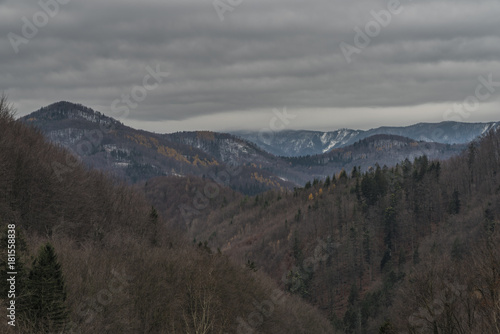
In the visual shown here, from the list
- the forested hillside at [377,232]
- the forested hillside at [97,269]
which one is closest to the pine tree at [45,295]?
the forested hillside at [97,269]

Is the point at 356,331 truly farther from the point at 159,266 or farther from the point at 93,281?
the point at 93,281

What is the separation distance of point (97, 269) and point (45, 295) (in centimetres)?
1087

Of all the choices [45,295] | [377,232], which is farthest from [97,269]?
[377,232]

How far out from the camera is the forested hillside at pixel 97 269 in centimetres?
2505

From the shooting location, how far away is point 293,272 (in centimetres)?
14212

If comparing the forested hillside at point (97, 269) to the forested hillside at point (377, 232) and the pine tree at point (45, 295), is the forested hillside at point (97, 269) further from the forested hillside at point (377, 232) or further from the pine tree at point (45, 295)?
the forested hillside at point (377, 232)

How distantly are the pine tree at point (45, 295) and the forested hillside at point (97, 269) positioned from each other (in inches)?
2.1

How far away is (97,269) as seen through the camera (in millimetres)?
35531

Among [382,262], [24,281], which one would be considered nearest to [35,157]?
Answer: [24,281]

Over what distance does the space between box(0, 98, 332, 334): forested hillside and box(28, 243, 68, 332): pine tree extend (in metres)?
0.05

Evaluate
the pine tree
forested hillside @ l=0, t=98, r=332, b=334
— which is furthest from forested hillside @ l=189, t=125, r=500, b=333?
the pine tree

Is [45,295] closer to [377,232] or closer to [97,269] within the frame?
[97,269]

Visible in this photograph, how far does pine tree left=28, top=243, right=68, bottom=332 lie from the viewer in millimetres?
24578

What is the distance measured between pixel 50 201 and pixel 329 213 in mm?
126730
